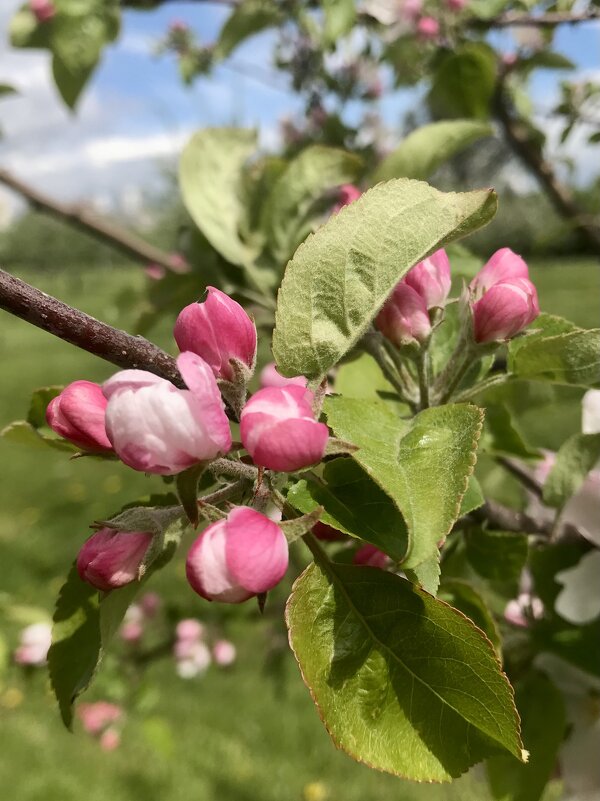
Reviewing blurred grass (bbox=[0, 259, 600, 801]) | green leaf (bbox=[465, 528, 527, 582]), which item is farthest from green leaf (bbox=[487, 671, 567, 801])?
blurred grass (bbox=[0, 259, 600, 801])

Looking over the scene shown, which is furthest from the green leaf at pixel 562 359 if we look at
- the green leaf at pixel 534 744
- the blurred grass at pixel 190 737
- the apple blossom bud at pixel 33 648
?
the apple blossom bud at pixel 33 648

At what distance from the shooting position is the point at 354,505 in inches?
18.2

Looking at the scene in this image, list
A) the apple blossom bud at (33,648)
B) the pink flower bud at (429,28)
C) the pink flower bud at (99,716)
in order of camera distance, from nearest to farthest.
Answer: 1. the pink flower bud at (429,28)
2. the apple blossom bud at (33,648)
3. the pink flower bud at (99,716)

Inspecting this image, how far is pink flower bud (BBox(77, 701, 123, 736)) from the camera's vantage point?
2658 millimetres

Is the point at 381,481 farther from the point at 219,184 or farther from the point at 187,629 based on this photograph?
the point at 187,629

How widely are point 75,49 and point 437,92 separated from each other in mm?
659

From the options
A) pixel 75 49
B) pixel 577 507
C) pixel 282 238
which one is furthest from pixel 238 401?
pixel 75 49

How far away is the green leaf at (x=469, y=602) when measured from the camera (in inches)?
23.6

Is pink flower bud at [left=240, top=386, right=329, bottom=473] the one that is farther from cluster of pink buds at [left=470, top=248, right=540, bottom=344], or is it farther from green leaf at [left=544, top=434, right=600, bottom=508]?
green leaf at [left=544, top=434, right=600, bottom=508]

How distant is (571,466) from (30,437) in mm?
471

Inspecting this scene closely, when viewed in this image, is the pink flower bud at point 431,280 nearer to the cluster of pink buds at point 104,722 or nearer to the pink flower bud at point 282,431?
the pink flower bud at point 282,431

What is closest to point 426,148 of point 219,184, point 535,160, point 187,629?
point 219,184

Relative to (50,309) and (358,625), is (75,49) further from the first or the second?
(358,625)

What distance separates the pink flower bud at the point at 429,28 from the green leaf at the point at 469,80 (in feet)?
0.78
